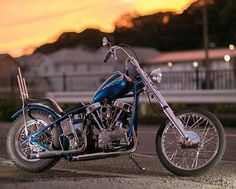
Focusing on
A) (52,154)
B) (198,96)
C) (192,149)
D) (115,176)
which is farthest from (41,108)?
(198,96)

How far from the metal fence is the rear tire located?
418 inches

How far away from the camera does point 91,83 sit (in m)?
23.7

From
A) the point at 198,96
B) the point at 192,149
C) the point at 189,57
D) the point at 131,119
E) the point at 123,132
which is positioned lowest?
the point at 189,57

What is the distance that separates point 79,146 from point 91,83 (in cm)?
1753

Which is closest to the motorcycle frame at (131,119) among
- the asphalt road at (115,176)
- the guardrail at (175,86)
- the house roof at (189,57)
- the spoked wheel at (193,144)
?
the spoked wheel at (193,144)

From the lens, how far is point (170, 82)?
19328 millimetres

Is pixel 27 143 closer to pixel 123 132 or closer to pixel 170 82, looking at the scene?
pixel 123 132

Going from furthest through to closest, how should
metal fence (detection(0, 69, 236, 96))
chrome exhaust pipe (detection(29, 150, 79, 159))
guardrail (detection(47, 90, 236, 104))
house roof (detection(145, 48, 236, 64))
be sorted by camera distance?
house roof (detection(145, 48, 236, 64)), metal fence (detection(0, 69, 236, 96)), guardrail (detection(47, 90, 236, 104)), chrome exhaust pipe (detection(29, 150, 79, 159))

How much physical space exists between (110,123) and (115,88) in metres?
0.40

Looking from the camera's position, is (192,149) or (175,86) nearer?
(192,149)

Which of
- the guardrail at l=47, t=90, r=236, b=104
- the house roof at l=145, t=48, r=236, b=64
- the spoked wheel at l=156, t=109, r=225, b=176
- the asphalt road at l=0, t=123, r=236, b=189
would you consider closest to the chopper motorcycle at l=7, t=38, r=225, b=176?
the spoked wheel at l=156, t=109, r=225, b=176

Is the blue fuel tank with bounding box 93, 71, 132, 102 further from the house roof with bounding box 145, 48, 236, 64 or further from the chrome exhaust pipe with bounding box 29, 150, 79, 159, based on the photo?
the house roof with bounding box 145, 48, 236, 64

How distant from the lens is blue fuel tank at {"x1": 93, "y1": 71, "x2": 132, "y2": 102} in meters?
6.14

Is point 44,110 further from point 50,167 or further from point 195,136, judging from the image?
point 195,136
